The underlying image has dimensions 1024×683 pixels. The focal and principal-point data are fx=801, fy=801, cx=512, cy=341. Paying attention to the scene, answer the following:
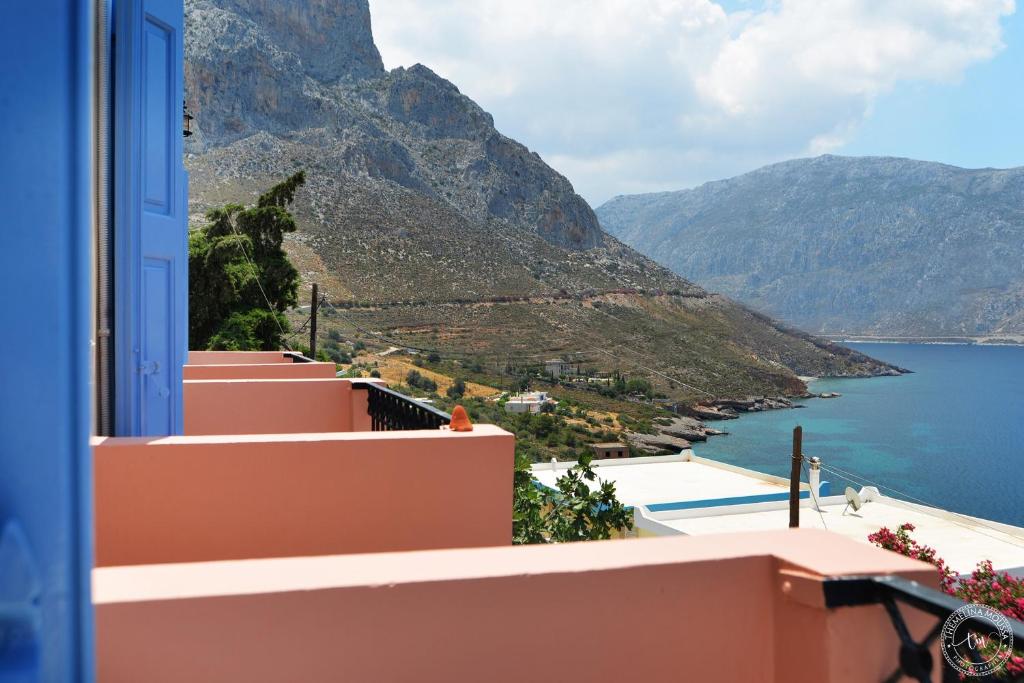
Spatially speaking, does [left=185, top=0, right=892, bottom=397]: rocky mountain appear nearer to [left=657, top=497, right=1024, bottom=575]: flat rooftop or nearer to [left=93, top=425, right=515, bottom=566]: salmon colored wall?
[left=657, top=497, right=1024, bottom=575]: flat rooftop

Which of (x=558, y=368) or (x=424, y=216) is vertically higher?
(x=424, y=216)

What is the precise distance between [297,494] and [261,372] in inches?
136

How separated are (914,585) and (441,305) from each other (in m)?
38.4

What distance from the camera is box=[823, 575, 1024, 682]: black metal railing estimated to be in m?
1.49

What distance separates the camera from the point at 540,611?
63.2 inches

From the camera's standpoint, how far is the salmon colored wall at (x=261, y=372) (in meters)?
5.87

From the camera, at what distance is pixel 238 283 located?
1673cm

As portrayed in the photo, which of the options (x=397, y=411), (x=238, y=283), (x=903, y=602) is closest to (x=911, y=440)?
(x=238, y=283)

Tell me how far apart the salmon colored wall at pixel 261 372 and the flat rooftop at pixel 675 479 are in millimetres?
9604

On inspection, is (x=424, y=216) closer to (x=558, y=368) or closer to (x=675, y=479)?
(x=558, y=368)

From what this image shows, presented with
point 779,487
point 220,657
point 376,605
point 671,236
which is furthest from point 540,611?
point 671,236

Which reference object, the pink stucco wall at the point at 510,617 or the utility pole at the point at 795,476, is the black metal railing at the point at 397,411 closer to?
the pink stucco wall at the point at 510,617

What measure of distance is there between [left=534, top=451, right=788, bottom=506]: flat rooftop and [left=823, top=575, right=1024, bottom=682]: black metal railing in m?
13.3

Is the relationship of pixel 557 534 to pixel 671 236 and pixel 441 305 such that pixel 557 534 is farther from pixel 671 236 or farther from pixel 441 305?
pixel 671 236
